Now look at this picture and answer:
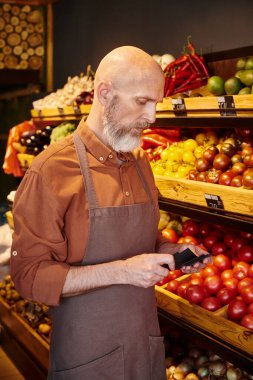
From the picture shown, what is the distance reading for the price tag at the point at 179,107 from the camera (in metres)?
2.66

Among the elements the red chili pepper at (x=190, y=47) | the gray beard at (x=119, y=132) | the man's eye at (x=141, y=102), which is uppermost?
the red chili pepper at (x=190, y=47)

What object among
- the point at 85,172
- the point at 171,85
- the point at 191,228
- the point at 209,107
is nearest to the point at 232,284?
the point at 191,228

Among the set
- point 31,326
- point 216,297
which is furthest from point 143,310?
point 31,326

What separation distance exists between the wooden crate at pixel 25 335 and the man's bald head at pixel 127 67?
8.12 feet

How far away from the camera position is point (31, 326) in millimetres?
4035

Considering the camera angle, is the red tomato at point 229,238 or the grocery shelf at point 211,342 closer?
the grocery shelf at point 211,342

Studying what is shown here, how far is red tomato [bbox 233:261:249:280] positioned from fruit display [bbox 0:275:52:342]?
182 centimetres

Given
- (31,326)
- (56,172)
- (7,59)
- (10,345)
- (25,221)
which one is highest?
(7,59)

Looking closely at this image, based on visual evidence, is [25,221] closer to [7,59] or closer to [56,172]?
[56,172]

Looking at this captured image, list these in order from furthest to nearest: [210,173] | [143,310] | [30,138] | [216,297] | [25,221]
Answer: [30,138] < [210,173] < [216,297] < [143,310] < [25,221]

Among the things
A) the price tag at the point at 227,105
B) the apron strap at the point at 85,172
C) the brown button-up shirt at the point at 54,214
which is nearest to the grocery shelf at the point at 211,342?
the brown button-up shirt at the point at 54,214

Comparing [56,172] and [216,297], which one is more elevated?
[56,172]

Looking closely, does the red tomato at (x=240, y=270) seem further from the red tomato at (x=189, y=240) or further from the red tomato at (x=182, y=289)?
the red tomato at (x=189, y=240)

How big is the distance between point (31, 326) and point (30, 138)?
6.62ft
